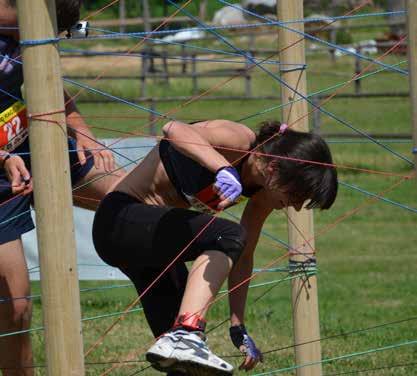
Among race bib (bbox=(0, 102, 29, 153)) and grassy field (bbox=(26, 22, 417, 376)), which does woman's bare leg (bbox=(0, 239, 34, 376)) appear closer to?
race bib (bbox=(0, 102, 29, 153))

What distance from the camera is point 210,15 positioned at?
3947cm

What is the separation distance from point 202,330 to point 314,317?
102 centimetres

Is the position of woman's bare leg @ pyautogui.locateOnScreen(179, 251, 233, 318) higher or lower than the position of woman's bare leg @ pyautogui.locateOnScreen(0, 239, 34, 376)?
higher

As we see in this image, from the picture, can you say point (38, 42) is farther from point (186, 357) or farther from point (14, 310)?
point (14, 310)

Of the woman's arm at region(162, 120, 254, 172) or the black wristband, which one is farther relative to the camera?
the black wristband

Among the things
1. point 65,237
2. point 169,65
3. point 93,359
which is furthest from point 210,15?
point 65,237

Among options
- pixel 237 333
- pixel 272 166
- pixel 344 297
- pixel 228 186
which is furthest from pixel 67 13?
pixel 344 297

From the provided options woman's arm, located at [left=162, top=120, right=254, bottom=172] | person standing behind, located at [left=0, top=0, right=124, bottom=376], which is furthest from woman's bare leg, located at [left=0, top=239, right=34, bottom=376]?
woman's arm, located at [left=162, top=120, right=254, bottom=172]

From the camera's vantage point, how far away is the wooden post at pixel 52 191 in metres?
3.25

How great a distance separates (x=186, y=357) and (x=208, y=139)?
30.7 inches

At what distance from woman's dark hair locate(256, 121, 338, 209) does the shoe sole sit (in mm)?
715

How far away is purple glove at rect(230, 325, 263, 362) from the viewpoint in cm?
423

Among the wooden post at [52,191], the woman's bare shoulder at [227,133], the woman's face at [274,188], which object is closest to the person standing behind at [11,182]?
the woman's bare shoulder at [227,133]

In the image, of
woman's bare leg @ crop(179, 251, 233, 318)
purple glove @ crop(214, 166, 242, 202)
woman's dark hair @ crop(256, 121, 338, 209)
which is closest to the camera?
purple glove @ crop(214, 166, 242, 202)
